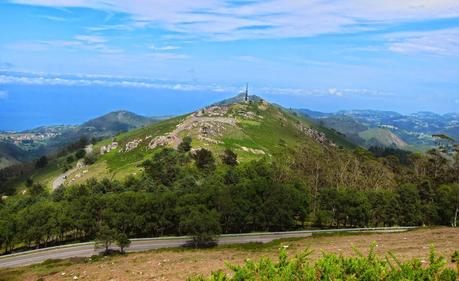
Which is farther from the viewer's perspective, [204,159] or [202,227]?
[204,159]

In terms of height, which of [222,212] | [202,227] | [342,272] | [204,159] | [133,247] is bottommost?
[133,247]

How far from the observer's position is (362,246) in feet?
188

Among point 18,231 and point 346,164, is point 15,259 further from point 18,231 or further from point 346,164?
point 346,164

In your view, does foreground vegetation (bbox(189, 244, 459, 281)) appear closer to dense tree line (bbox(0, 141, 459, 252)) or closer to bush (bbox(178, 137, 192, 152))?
dense tree line (bbox(0, 141, 459, 252))

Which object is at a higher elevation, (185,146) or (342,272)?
(185,146)

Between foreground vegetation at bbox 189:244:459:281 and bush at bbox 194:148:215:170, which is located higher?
bush at bbox 194:148:215:170

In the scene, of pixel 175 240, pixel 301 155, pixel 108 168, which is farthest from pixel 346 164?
pixel 108 168

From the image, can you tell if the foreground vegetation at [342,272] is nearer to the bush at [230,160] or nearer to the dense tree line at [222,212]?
the dense tree line at [222,212]

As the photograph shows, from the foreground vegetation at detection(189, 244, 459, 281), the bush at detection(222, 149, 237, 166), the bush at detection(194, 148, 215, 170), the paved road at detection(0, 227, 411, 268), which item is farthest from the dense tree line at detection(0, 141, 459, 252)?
the foreground vegetation at detection(189, 244, 459, 281)

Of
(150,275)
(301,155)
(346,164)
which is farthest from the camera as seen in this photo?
(301,155)

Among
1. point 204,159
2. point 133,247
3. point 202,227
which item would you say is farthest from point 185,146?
point 202,227

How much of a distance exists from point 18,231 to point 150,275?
6624 centimetres

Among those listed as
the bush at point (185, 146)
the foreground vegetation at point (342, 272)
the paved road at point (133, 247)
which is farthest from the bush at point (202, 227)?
the bush at point (185, 146)

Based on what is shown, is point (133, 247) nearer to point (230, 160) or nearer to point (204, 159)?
point (204, 159)
